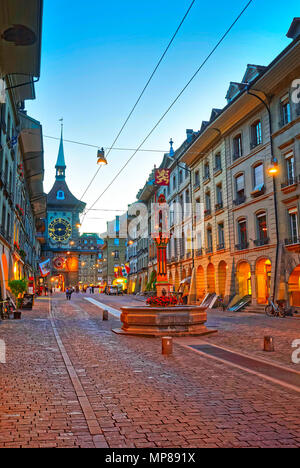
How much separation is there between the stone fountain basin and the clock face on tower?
318ft

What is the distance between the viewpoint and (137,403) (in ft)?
20.6

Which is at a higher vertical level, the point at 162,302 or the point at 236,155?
the point at 236,155

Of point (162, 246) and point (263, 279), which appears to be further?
point (263, 279)

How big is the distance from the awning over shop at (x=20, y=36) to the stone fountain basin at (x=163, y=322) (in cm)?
1421

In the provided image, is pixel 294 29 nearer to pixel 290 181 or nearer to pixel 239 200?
pixel 290 181

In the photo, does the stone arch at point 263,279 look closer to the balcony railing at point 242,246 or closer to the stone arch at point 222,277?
the balcony railing at point 242,246

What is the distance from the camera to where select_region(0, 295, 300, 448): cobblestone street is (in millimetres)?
4773

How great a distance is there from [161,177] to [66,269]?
90.1 metres

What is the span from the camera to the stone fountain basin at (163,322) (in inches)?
579

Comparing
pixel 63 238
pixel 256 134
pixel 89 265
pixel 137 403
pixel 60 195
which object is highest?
pixel 60 195

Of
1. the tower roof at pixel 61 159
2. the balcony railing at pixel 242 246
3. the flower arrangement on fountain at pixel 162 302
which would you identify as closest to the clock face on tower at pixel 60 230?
the tower roof at pixel 61 159

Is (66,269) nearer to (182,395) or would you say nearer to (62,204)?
(62,204)

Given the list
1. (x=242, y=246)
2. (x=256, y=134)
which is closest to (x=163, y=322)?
(x=242, y=246)

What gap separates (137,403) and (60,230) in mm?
106818
